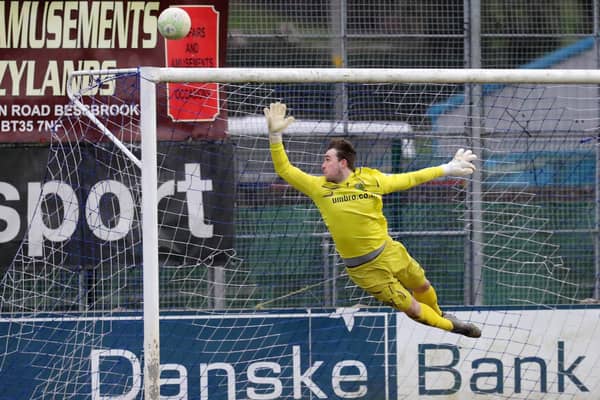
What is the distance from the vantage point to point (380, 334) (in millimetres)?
9945

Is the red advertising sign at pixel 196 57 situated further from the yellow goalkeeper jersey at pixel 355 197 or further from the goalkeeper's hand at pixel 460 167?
the goalkeeper's hand at pixel 460 167

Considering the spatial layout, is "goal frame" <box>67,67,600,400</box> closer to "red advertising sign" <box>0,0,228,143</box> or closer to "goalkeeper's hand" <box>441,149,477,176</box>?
"goalkeeper's hand" <box>441,149,477,176</box>

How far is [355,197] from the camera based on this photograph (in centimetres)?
831

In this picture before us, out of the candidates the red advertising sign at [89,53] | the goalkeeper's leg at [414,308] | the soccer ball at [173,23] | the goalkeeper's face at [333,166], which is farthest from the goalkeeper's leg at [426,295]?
the soccer ball at [173,23]

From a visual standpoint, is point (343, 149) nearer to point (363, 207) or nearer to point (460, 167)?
point (363, 207)

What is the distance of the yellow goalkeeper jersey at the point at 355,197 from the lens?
8.28m

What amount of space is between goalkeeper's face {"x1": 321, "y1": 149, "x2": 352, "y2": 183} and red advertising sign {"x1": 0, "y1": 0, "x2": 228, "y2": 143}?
1.88 metres

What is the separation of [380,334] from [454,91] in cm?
227

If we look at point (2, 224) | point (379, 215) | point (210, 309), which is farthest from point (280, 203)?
point (2, 224)

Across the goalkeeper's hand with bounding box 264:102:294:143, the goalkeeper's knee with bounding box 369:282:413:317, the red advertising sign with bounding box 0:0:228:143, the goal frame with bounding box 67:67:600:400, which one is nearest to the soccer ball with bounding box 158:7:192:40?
the goal frame with bounding box 67:67:600:400

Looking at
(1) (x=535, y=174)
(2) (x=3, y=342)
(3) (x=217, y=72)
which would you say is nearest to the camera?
(3) (x=217, y=72)

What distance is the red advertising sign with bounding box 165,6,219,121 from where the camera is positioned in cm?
990

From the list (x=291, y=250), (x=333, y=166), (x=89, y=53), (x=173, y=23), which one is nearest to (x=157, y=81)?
(x=173, y=23)

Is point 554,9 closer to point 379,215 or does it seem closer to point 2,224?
point 379,215
